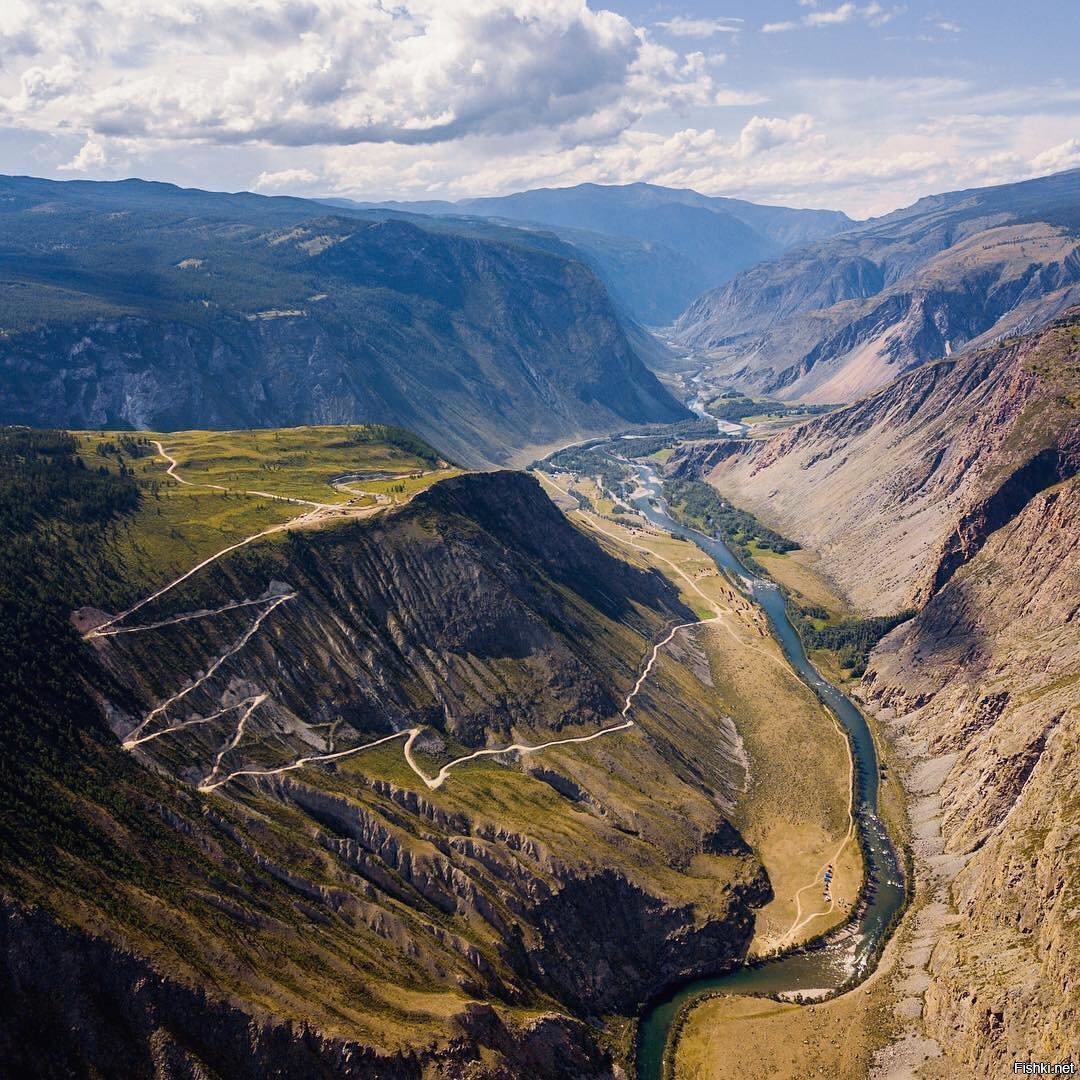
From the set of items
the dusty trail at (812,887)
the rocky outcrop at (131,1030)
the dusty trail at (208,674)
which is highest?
the dusty trail at (208,674)

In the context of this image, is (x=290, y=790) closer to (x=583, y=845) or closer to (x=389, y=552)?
(x=583, y=845)

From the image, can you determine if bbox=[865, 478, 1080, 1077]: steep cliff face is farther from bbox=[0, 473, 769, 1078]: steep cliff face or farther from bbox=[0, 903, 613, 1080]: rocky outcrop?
bbox=[0, 903, 613, 1080]: rocky outcrop

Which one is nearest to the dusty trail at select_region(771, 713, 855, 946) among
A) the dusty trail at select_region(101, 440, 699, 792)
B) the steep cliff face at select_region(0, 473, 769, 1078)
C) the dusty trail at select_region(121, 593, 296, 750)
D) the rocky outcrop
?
the steep cliff face at select_region(0, 473, 769, 1078)

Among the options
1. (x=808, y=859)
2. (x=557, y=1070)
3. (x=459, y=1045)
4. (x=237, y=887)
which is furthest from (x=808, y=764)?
(x=237, y=887)

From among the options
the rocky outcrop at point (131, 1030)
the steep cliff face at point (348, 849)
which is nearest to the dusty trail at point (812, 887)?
the steep cliff face at point (348, 849)

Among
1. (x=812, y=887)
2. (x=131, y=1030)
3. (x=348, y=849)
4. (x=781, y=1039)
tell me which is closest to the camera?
(x=131, y=1030)

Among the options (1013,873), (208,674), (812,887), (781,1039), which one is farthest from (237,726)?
(1013,873)

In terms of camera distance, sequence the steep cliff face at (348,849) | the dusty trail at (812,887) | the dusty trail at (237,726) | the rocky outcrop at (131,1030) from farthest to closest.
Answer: the dusty trail at (812,887), the dusty trail at (237,726), the steep cliff face at (348,849), the rocky outcrop at (131,1030)

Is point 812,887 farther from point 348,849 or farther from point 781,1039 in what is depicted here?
point 348,849

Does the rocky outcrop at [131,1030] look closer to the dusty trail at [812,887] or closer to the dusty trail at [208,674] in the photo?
the dusty trail at [208,674]
